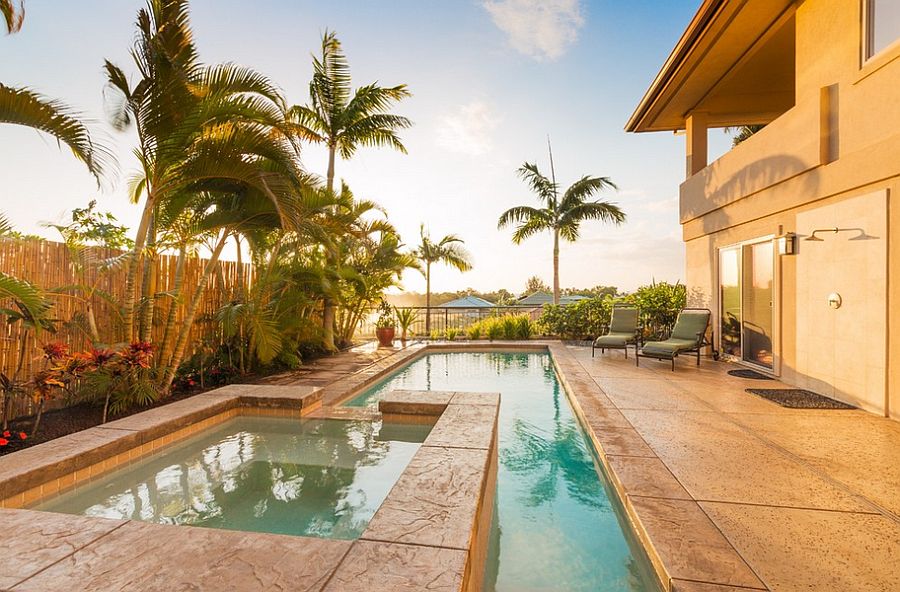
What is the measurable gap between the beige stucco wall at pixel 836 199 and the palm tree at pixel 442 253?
9.48 metres

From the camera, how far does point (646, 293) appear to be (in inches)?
391

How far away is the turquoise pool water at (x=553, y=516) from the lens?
6.69ft

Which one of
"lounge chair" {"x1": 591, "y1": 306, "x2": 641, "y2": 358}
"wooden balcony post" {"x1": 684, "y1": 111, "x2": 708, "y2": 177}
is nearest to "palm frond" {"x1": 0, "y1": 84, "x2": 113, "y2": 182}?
"lounge chair" {"x1": 591, "y1": 306, "x2": 641, "y2": 358}

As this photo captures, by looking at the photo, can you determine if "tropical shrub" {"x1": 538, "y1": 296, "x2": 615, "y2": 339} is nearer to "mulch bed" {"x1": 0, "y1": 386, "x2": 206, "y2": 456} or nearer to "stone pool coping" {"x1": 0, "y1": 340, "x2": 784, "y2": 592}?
"stone pool coping" {"x1": 0, "y1": 340, "x2": 784, "y2": 592}

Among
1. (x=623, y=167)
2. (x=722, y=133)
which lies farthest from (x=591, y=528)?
(x=722, y=133)

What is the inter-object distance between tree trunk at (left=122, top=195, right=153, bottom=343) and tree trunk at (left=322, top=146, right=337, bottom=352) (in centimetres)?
414

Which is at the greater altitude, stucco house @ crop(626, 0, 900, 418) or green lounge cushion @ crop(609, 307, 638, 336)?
stucco house @ crop(626, 0, 900, 418)

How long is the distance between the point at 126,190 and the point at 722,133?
18923 millimetres

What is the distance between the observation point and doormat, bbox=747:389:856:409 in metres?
4.43

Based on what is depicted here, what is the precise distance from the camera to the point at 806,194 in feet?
17.1

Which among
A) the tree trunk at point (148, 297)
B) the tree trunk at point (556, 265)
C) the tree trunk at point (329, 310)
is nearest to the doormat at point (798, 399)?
the tree trunk at point (148, 297)

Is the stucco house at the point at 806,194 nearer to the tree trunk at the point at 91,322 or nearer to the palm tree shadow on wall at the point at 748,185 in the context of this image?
the palm tree shadow on wall at the point at 748,185

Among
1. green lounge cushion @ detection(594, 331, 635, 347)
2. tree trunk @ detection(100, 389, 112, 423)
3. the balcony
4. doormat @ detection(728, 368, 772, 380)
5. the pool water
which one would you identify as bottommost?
the pool water

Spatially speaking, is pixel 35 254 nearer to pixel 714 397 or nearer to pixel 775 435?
pixel 775 435
